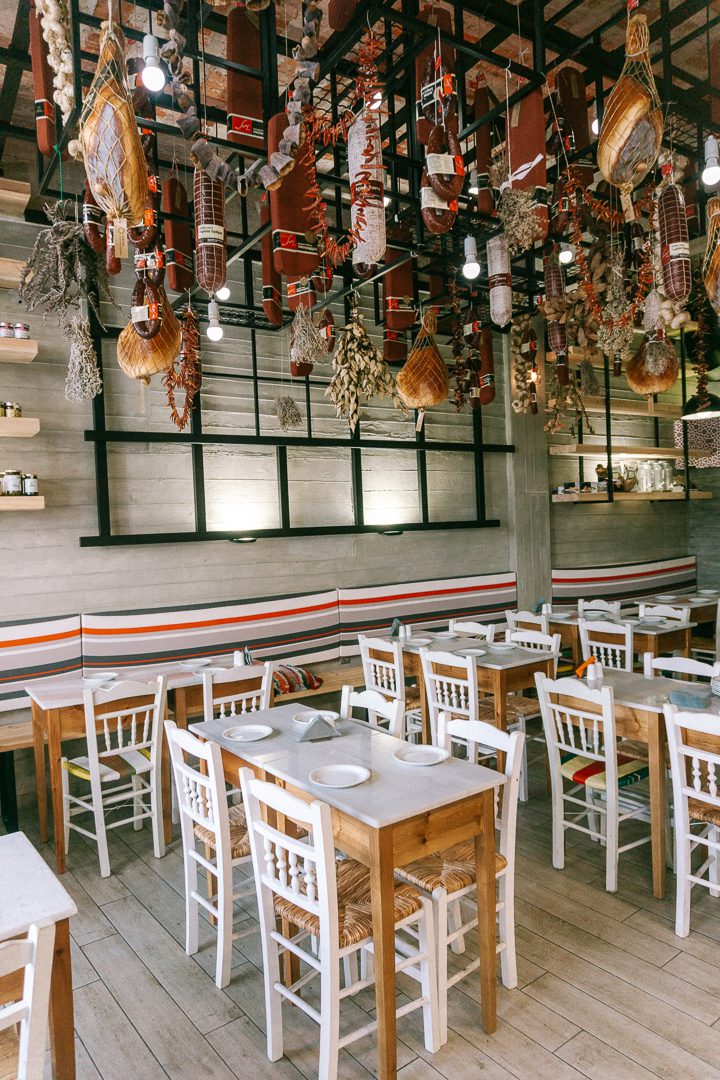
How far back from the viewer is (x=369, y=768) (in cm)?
249

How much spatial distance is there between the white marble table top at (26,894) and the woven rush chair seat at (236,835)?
90 centimetres

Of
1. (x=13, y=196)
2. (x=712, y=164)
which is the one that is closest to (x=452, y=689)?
(x=712, y=164)

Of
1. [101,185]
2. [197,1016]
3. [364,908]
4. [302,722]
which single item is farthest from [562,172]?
[197,1016]

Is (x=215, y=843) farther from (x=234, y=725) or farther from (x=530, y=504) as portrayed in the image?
(x=530, y=504)

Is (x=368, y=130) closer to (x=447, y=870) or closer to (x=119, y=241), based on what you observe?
(x=119, y=241)

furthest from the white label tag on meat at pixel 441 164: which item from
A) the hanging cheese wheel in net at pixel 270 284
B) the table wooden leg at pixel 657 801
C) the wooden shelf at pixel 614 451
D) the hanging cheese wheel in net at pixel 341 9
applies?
the wooden shelf at pixel 614 451

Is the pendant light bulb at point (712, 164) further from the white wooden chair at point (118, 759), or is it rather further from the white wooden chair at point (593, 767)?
the white wooden chair at point (118, 759)

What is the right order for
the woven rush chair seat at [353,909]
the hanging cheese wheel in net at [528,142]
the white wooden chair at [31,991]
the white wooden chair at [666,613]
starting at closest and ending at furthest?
the white wooden chair at [31,991], the woven rush chair seat at [353,909], the hanging cheese wheel in net at [528,142], the white wooden chair at [666,613]

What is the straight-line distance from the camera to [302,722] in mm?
3113

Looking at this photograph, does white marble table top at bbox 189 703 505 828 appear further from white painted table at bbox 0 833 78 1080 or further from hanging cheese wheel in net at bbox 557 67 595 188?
hanging cheese wheel in net at bbox 557 67 595 188

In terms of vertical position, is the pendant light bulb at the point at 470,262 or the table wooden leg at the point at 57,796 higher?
the pendant light bulb at the point at 470,262

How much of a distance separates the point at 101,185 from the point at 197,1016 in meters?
2.78

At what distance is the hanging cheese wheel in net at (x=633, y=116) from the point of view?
2.23m

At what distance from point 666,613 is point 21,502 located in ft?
17.2
